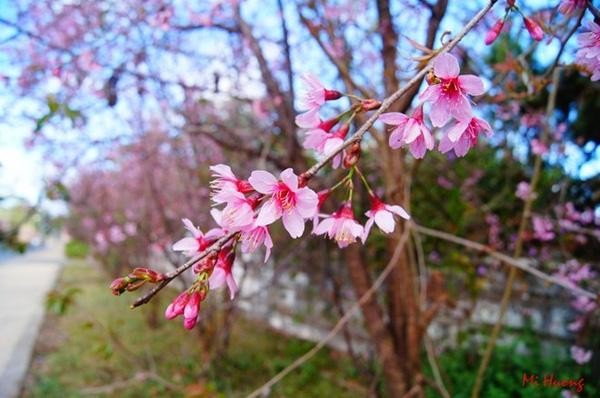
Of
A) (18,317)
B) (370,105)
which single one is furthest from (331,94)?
(18,317)

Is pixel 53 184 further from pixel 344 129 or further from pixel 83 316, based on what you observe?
pixel 83 316

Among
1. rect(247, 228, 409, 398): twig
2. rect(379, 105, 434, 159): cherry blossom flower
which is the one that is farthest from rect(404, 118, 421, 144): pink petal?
rect(247, 228, 409, 398): twig

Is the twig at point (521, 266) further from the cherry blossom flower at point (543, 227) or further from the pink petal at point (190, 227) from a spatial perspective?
the pink petal at point (190, 227)

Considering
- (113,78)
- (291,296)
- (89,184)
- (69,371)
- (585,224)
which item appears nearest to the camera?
(113,78)

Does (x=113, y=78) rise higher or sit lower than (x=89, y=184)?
higher

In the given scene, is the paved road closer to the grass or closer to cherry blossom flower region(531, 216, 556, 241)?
the grass

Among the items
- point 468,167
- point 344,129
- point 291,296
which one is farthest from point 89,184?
point 344,129

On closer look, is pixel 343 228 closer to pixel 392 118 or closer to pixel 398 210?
pixel 398 210
